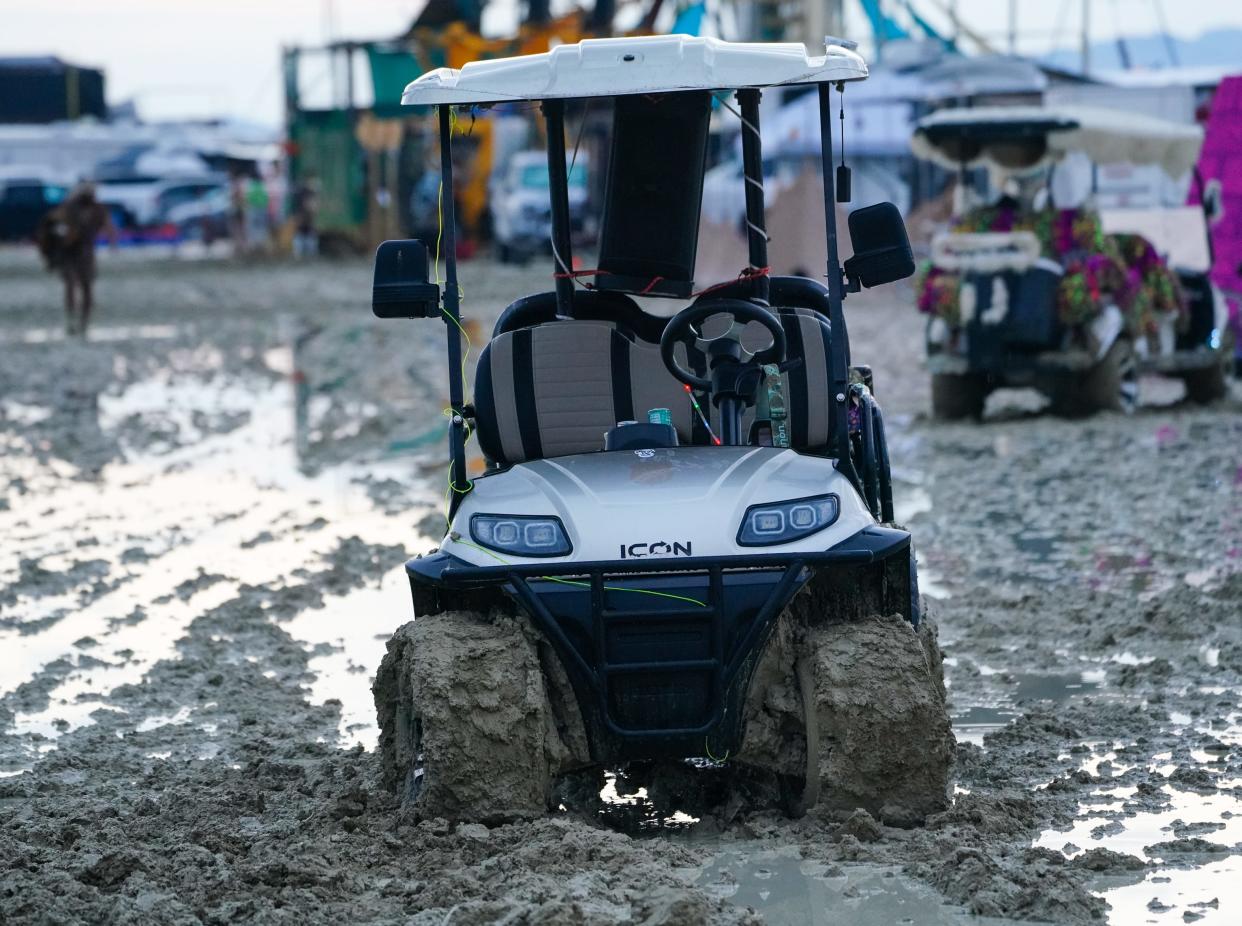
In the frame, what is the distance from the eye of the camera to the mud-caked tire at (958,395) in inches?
622

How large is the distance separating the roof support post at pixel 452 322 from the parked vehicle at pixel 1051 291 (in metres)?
9.33

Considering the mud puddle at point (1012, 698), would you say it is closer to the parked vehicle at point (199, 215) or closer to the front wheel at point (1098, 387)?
the front wheel at point (1098, 387)

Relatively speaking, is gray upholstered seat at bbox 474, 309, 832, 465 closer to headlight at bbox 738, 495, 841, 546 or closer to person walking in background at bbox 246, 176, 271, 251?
headlight at bbox 738, 495, 841, 546

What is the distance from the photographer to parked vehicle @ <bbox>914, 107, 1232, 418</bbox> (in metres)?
15.3

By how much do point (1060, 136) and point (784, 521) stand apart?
10.9 meters

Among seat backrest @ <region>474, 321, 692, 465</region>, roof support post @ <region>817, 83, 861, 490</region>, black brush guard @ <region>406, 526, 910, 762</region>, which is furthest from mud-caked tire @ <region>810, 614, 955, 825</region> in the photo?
seat backrest @ <region>474, 321, 692, 465</region>

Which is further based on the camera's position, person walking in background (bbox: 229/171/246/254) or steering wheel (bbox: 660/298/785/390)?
person walking in background (bbox: 229/171/246/254)

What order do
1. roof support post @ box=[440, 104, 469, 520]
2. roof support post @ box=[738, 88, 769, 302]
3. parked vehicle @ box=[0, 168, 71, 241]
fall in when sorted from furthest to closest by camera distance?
parked vehicle @ box=[0, 168, 71, 241] → roof support post @ box=[738, 88, 769, 302] → roof support post @ box=[440, 104, 469, 520]

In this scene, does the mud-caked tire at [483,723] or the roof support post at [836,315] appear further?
the roof support post at [836,315]

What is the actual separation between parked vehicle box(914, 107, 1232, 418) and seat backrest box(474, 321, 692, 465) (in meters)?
9.04

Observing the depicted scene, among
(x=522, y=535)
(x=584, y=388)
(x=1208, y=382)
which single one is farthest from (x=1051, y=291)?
(x=522, y=535)

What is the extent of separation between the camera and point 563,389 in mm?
6453

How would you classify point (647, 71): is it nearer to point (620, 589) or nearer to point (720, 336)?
point (720, 336)

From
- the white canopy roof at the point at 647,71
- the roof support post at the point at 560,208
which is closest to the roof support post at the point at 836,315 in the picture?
the white canopy roof at the point at 647,71
